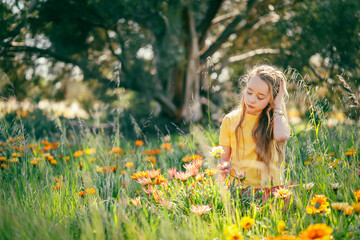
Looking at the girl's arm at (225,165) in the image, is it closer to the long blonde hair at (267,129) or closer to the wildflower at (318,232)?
the long blonde hair at (267,129)

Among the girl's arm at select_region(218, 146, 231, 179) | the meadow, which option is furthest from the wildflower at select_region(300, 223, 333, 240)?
the girl's arm at select_region(218, 146, 231, 179)


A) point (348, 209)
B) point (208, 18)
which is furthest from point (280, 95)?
point (208, 18)

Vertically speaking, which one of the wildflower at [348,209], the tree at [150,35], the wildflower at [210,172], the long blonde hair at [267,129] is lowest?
the wildflower at [348,209]

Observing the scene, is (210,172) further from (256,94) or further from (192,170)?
(256,94)

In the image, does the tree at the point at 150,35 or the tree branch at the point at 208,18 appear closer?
the tree at the point at 150,35

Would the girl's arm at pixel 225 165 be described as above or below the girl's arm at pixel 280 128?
below

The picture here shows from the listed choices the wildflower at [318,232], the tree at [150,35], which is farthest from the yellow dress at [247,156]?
the tree at [150,35]

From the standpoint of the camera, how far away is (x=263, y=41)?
8.80 metres

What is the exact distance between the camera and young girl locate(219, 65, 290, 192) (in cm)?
216

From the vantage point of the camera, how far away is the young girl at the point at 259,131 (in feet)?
7.08

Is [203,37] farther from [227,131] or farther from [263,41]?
[227,131]

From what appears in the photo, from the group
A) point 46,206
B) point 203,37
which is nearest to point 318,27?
point 203,37

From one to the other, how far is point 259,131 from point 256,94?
0.23m

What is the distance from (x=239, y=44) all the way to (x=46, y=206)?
7829 mm
